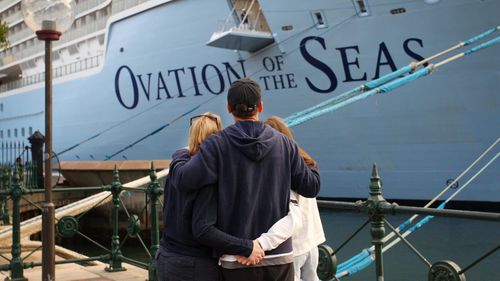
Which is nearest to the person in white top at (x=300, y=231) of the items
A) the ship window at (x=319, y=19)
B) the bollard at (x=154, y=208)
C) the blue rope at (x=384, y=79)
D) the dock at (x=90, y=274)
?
the bollard at (x=154, y=208)

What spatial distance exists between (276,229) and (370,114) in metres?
11.2

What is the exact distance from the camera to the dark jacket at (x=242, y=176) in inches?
106

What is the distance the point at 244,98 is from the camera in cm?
280

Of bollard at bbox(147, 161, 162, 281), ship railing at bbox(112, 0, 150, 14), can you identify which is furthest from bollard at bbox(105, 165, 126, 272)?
ship railing at bbox(112, 0, 150, 14)

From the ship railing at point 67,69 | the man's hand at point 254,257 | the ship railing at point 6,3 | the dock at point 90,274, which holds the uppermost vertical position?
the ship railing at point 6,3

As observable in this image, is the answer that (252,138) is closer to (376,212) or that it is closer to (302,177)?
(302,177)

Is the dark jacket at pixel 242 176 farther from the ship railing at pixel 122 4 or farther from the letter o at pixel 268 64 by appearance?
the ship railing at pixel 122 4

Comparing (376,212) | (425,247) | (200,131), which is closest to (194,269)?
(200,131)

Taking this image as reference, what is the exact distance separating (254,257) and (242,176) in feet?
1.17

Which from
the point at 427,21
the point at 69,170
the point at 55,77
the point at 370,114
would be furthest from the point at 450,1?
the point at 55,77

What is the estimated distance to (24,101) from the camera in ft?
98.5

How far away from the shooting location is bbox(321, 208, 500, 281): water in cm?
921

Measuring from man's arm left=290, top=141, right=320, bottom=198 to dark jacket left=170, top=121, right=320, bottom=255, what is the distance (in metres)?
0.10

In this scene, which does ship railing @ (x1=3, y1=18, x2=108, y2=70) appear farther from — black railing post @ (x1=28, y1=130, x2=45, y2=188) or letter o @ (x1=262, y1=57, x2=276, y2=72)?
letter o @ (x1=262, y1=57, x2=276, y2=72)
